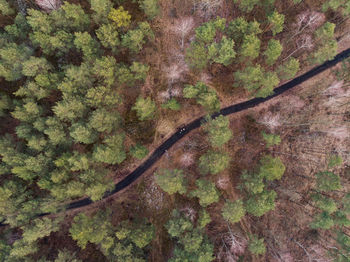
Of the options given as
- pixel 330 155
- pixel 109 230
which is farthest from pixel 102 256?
pixel 330 155

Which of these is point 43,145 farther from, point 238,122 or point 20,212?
point 238,122

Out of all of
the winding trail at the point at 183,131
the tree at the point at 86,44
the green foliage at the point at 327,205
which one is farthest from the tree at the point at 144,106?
the green foliage at the point at 327,205

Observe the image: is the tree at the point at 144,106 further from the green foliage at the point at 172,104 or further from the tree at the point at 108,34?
the tree at the point at 108,34

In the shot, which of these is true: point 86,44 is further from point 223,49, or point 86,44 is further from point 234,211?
point 234,211

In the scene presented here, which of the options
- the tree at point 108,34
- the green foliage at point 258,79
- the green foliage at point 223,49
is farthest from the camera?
the tree at point 108,34

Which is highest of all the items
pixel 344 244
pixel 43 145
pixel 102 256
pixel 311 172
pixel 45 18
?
pixel 45 18

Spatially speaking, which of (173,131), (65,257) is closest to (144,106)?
(173,131)
